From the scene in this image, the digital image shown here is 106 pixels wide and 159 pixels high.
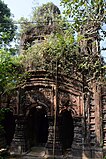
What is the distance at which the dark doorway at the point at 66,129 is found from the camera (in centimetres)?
1296

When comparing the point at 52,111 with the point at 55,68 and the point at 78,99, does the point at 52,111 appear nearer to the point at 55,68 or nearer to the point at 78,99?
the point at 78,99

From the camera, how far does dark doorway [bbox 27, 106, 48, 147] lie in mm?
14227

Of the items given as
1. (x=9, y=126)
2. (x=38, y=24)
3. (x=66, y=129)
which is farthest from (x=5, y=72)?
(x=38, y=24)

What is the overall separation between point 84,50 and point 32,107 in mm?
4410

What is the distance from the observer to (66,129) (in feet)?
45.3

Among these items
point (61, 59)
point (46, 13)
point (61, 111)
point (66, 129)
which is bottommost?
point (66, 129)

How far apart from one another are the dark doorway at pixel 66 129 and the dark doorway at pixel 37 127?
1489 millimetres

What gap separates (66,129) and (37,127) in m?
2.44

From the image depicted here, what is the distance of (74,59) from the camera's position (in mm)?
11086

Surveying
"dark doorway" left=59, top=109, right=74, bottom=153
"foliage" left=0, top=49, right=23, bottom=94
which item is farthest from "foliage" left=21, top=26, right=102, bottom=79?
"dark doorway" left=59, top=109, right=74, bottom=153

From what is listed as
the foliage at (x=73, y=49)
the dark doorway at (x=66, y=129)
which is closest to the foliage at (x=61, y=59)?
the foliage at (x=73, y=49)

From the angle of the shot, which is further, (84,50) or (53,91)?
(53,91)

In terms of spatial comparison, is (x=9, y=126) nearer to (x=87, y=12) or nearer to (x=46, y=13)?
(x=46, y=13)

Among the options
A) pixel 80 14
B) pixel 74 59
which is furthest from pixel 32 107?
pixel 80 14
